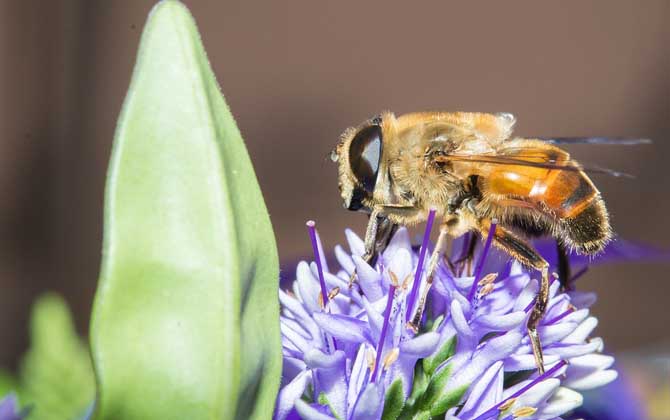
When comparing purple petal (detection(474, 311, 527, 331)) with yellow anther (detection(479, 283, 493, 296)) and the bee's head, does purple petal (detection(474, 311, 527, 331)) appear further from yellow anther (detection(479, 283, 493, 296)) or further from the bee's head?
the bee's head

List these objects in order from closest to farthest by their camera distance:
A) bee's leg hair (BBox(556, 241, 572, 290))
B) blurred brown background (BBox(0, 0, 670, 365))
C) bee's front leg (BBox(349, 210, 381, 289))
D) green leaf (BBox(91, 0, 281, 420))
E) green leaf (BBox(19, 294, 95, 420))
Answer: green leaf (BBox(91, 0, 281, 420)) → bee's front leg (BBox(349, 210, 381, 289)) → bee's leg hair (BBox(556, 241, 572, 290)) → green leaf (BBox(19, 294, 95, 420)) → blurred brown background (BBox(0, 0, 670, 365))

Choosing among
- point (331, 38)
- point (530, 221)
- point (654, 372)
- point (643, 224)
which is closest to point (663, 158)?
point (643, 224)

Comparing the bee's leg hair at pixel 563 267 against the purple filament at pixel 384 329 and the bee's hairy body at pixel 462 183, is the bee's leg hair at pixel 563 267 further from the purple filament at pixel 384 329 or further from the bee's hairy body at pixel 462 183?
the purple filament at pixel 384 329

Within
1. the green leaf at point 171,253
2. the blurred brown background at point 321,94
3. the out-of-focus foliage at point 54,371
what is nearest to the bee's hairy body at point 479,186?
the green leaf at point 171,253

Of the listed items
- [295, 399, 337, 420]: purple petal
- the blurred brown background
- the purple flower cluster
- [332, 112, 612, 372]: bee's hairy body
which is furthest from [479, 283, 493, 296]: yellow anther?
the blurred brown background

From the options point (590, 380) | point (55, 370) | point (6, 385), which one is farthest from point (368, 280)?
point (6, 385)

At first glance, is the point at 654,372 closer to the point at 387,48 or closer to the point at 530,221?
the point at 530,221
